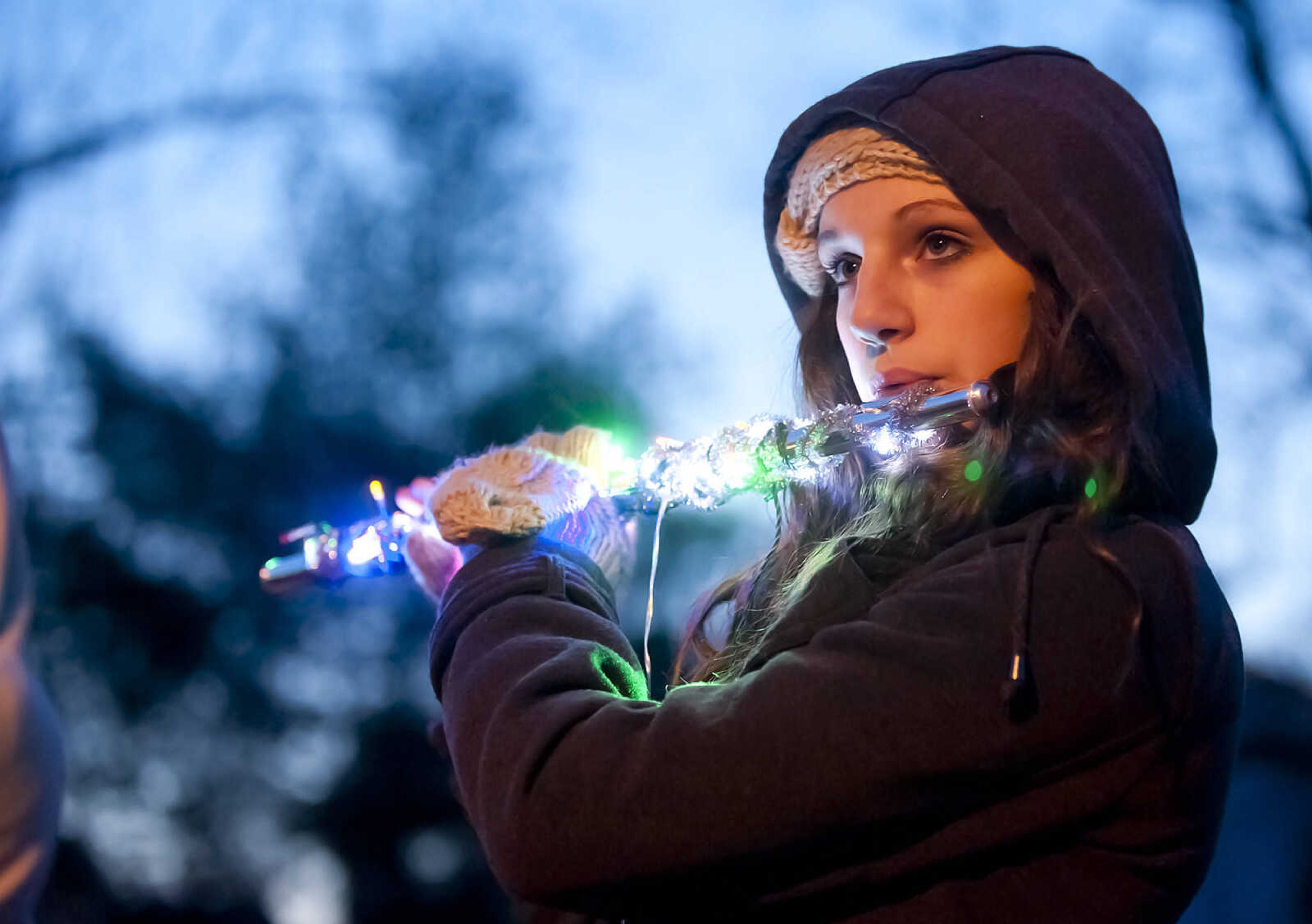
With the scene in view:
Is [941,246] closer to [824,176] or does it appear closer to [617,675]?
[824,176]

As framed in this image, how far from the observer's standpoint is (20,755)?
452 millimetres

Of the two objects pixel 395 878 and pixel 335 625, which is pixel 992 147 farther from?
pixel 395 878

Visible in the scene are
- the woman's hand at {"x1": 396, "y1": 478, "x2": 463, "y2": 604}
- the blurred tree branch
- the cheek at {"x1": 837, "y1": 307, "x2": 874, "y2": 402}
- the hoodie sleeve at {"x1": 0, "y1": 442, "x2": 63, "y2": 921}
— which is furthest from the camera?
the blurred tree branch

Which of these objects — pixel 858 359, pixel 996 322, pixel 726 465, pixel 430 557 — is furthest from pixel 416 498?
pixel 996 322

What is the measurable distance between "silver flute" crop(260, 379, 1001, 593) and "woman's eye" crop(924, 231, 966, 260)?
93mm

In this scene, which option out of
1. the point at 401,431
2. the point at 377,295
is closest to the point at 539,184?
the point at 377,295

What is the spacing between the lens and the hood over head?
1.84 ft

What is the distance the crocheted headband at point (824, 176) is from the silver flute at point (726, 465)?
15 cm

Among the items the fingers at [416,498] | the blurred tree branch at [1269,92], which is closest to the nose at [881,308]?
the fingers at [416,498]

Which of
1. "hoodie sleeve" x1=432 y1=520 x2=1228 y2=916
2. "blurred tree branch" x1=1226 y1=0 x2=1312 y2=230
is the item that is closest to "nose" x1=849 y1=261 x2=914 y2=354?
"hoodie sleeve" x1=432 y1=520 x2=1228 y2=916

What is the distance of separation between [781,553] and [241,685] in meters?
0.99

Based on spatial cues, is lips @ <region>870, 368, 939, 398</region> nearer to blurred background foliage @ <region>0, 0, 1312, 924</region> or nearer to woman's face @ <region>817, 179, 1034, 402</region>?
woman's face @ <region>817, 179, 1034, 402</region>

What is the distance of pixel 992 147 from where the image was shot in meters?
0.60

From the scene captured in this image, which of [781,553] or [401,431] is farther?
[401,431]
